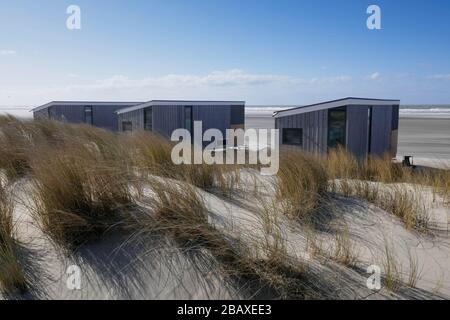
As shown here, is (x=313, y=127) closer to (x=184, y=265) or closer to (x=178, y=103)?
(x=178, y=103)

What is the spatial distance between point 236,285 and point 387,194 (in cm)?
290

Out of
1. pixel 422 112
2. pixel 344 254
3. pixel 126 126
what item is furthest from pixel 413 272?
pixel 422 112

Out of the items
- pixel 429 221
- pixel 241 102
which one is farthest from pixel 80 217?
pixel 241 102

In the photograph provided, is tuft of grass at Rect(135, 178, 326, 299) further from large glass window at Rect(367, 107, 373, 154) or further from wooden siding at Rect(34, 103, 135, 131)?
wooden siding at Rect(34, 103, 135, 131)

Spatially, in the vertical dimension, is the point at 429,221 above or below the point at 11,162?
below

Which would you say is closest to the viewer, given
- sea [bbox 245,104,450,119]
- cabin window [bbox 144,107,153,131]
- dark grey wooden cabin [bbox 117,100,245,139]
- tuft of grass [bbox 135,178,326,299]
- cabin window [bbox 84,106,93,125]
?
tuft of grass [bbox 135,178,326,299]

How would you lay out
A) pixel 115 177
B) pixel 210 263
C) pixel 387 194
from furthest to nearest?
1. pixel 387 194
2. pixel 115 177
3. pixel 210 263

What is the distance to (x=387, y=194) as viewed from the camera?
445 centimetres

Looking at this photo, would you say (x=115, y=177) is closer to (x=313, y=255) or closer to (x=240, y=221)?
(x=240, y=221)

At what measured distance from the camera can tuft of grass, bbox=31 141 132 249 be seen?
9.21ft

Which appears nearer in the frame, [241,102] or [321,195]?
[321,195]

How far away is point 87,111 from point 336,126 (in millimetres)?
16722

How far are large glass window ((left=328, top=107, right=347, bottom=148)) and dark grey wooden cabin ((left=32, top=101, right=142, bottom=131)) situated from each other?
14.9 metres

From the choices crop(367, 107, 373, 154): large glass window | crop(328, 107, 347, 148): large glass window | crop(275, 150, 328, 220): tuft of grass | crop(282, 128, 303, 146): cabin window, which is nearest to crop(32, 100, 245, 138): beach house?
crop(282, 128, 303, 146): cabin window
